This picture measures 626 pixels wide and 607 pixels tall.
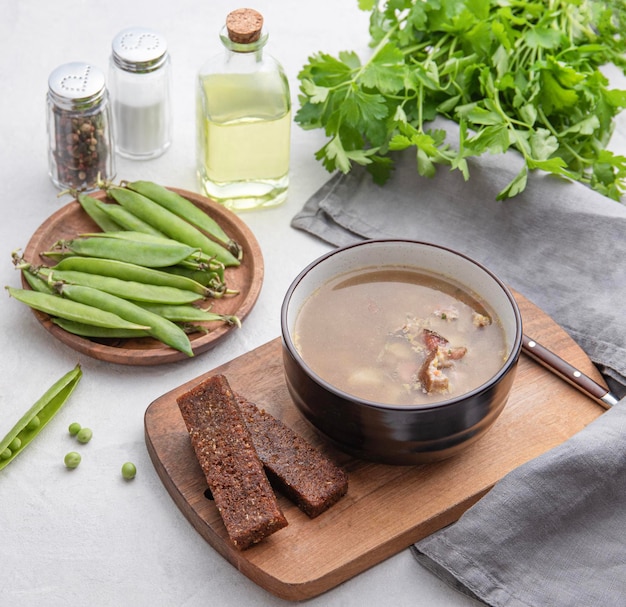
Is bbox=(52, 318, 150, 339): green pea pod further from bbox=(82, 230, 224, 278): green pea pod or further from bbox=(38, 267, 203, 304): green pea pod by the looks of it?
bbox=(82, 230, 224, 278): green pea pod

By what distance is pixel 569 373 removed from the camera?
10.4ft

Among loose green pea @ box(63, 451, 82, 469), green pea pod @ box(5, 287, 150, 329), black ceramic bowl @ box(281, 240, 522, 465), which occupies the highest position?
black ceramic bowl @ box(281, 240, 522, 465)

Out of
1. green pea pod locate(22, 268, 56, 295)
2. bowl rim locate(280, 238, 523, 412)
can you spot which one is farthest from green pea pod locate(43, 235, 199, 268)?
bowl rim locate(280, 238, 523, 412)

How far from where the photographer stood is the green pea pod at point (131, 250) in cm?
349

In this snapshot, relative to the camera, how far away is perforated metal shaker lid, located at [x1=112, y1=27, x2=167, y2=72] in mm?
3795

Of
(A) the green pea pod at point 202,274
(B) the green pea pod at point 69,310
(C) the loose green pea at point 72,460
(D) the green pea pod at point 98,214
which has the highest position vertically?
(D) the green pea pod at point 98,214

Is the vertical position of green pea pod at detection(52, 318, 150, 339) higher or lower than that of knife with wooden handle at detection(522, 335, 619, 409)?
lower

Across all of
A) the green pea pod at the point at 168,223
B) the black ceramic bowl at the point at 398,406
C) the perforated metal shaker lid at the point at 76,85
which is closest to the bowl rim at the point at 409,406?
the black ceramic bowl at the point at 398,406

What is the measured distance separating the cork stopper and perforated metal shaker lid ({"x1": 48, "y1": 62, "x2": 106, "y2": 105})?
54cm

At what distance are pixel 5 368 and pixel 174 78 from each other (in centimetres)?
172

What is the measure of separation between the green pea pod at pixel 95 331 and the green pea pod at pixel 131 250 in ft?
0.95

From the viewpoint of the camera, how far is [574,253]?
3635 millimetres

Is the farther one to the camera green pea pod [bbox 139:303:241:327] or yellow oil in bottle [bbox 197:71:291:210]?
yellow oil in bottle [bbox 197:71:291:210]

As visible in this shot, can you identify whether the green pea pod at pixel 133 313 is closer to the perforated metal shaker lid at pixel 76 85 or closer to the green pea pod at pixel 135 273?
the green pea pod at pixel 135 273
